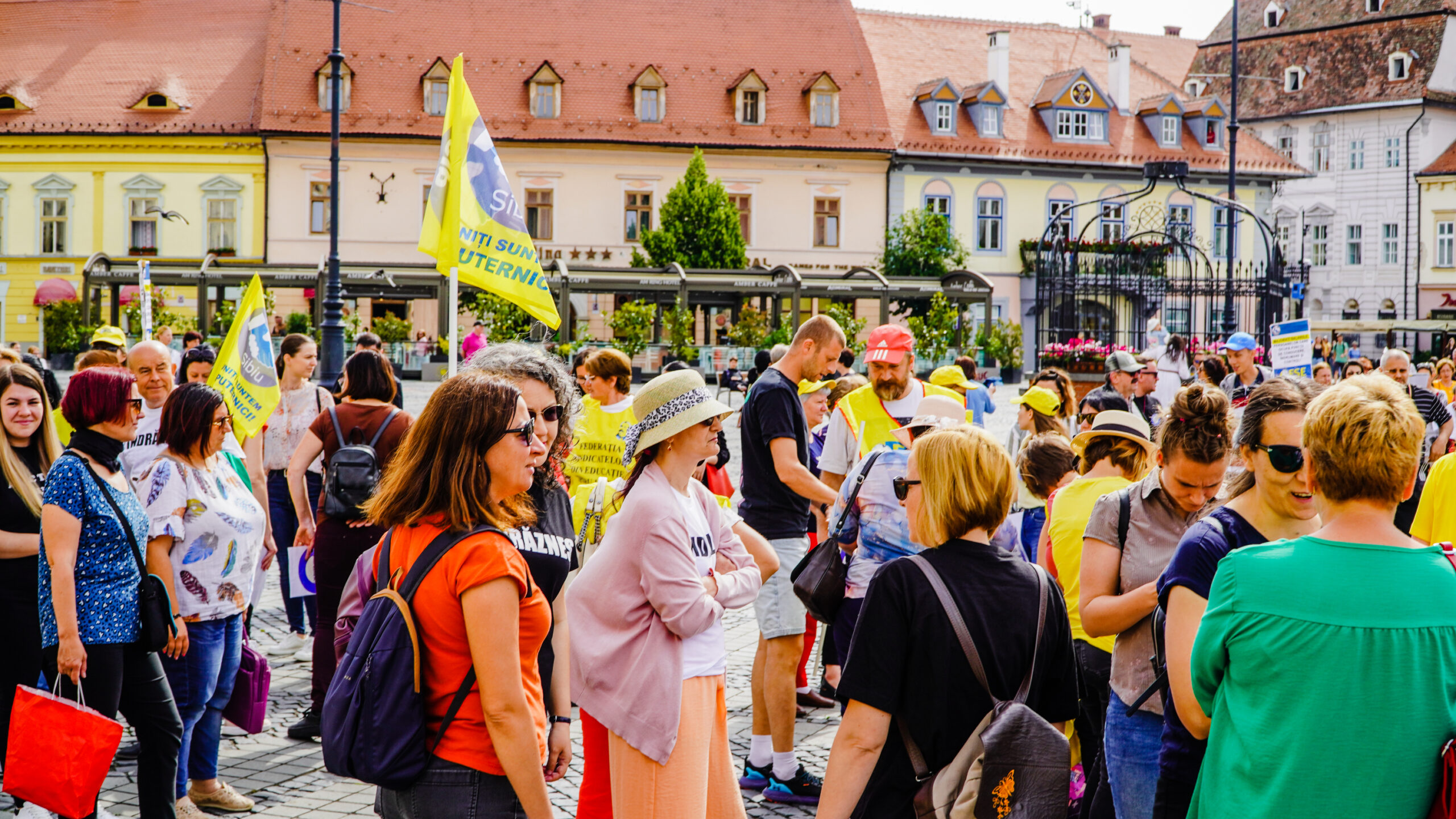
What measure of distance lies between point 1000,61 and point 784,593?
4335 centimetres

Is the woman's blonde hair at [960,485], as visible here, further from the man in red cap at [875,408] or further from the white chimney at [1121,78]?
the white chimney at [1121,78]

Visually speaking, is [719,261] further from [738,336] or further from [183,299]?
[183,299]

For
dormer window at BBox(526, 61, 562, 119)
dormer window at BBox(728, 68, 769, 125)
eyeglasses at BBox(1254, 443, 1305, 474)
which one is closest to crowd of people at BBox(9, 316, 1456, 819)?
eyeglasses at BBox(1254, 443, 1305, 474)

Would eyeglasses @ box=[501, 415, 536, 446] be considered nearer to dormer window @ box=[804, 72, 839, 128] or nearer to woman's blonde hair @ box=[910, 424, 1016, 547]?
woman's blonde hair @ box=[910, 424, 1016, 547]

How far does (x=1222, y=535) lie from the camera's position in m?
2.96

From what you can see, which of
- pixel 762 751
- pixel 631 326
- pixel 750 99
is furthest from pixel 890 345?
pixel 750 99

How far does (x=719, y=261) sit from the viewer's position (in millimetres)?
39719

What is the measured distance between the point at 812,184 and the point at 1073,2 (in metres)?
15.2

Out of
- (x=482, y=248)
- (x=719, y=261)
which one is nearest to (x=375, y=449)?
Answer: (x=482, y=248)

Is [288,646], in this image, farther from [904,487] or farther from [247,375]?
[904,487]

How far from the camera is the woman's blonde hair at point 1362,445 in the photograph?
8.00 ft

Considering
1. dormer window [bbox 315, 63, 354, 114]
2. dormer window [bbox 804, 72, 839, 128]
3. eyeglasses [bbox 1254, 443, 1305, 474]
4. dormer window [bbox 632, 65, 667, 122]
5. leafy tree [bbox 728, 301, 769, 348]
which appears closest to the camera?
eyeglasses [bbox 1254, 443, 1305, 474]

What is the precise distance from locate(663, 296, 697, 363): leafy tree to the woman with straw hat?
28.4 m

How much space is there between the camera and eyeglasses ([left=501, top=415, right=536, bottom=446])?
3.09 meters
